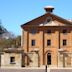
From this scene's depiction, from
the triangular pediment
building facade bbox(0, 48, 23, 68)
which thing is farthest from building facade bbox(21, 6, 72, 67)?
building facade bbox(0, 48, 23, 68)

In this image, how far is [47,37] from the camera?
64875 mm

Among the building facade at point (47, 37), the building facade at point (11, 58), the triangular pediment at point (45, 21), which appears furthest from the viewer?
the triangular pediment at point (45, 21)

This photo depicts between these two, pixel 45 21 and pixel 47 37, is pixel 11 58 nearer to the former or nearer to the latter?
pixel 47 37

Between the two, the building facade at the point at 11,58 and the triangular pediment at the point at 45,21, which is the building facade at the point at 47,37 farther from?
the building facade at the point at 11,58

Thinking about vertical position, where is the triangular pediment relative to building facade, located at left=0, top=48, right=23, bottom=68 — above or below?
above

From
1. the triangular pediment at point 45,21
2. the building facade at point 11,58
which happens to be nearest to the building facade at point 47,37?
the triangular pediment at point 45,21

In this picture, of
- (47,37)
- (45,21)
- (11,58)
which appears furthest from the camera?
(45,21)

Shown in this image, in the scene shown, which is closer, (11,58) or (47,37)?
(11,58)

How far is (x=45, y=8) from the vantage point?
66.6 m

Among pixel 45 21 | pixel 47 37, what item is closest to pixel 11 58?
pixel 47 37

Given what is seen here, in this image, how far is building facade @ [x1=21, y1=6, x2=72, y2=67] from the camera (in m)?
64.1

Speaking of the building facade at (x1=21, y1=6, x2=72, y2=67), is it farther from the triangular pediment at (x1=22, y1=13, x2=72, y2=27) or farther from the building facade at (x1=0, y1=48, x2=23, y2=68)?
the building facade at (x1=0, y1=48, x2=23, y2=68)

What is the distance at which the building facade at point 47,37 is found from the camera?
64062 millimetres

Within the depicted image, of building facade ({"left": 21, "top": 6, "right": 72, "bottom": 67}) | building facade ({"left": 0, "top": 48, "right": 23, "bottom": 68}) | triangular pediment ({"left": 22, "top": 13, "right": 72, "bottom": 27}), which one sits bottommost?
building facade ({"left": 0, "top": 48, "right": 23, "bottom": 68})
